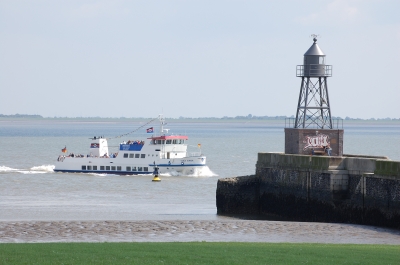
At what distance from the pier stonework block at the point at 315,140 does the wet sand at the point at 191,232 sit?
738 centimetres

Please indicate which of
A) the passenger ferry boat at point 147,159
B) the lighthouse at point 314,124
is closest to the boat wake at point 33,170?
the passenger ferry boat at point 147,159

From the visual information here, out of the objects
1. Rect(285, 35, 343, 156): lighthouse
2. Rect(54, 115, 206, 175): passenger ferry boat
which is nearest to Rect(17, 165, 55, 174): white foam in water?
Rect(54, 115, 206, 175): passenger ferry boat

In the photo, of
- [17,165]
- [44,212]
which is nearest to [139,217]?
[44,212]

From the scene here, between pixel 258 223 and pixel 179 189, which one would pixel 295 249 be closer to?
pixel 258 223

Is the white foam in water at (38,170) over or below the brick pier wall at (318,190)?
below

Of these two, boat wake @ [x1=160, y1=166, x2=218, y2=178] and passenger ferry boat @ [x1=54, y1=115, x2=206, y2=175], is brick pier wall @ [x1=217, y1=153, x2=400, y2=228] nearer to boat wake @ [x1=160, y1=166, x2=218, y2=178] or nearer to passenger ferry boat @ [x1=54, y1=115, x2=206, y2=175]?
boat wake @ [x1=160, y1=166, x2=218, y2=178]

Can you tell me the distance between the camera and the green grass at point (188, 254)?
57.6 ft

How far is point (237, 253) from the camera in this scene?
19.1 m

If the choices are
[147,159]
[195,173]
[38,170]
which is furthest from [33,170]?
[195,173]

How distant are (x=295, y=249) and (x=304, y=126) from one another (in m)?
18.9

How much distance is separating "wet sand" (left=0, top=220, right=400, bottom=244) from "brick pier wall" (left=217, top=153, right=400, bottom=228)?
1.17 meters

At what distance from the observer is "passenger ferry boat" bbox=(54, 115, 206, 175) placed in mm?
66125

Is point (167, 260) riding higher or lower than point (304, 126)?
lower

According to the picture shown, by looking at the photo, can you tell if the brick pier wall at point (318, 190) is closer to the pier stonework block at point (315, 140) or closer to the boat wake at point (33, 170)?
the pier stonework block at point (315, 140)
